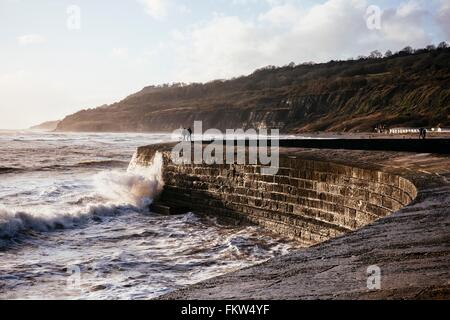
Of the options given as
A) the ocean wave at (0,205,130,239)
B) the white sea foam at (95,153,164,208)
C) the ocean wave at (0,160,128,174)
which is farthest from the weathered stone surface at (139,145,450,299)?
the ocean wave at (0,160,128,174)

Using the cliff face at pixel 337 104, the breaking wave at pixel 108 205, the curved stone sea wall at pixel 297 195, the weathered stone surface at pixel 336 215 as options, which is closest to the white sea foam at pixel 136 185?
the breaking wave at pixel 108 205

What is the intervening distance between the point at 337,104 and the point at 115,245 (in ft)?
328

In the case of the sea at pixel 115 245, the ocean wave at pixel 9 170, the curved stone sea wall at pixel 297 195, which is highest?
the curved stone sea wall at pixel 297 195

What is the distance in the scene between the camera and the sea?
788cm

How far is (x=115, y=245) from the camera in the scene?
35.4 feet

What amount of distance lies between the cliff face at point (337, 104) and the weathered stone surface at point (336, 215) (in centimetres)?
5401

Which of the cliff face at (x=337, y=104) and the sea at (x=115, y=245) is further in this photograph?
the cliff face at (x=337, y=104)

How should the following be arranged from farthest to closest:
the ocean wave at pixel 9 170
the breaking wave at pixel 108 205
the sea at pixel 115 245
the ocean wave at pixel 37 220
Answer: the ocean wave at pixel 9 170 → the breaking wave at pixel 108 205 → the ocean wave at pixel 37 220 → the sea at pixel 115 245

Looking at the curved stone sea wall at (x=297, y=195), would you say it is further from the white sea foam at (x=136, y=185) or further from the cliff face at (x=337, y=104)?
the cliff face at (x=337, y=104)

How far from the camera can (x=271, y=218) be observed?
11.8 m

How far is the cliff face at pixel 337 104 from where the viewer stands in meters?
76.1

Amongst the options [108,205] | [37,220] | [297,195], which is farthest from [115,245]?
[108,205]

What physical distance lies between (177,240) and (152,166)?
22.1 feet
